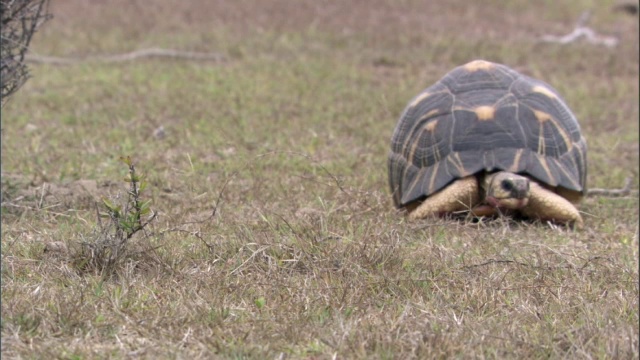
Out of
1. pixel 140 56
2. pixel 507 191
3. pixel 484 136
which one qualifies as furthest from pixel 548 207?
pixel 140 56

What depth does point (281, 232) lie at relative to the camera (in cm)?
376

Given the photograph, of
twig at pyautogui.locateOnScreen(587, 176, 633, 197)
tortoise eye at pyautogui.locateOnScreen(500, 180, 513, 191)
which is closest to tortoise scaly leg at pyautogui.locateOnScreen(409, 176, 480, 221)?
tortoise eye at pyautogui.locateOnScreen(500, 180, 513, 191)

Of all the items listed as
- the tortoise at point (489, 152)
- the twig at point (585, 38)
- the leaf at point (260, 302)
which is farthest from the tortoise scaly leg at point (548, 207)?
the twig at point (585, 38)

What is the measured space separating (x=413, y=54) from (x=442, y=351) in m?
8.11

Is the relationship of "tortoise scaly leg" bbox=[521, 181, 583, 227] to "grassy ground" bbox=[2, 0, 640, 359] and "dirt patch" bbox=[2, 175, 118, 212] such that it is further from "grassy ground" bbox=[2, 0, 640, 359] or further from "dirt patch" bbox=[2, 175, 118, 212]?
"dirt patch" bbox=[2, 175, 118, 212]

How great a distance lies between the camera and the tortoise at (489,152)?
4547mm

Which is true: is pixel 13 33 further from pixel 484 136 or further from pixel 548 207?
pixel 548 207

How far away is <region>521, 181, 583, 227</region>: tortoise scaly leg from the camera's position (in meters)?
4.55

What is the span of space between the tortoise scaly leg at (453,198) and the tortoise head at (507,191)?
0.10 meters

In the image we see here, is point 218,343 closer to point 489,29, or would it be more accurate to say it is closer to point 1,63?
point 1,63

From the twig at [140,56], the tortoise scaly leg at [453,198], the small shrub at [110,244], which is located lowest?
the tortoise scaly leg at [453,198]

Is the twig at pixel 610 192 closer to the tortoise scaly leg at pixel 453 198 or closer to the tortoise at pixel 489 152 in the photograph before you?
the tortoise at pixel 489 152

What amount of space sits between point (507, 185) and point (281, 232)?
121cm

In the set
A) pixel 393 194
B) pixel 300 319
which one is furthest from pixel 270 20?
pixel 300 319
